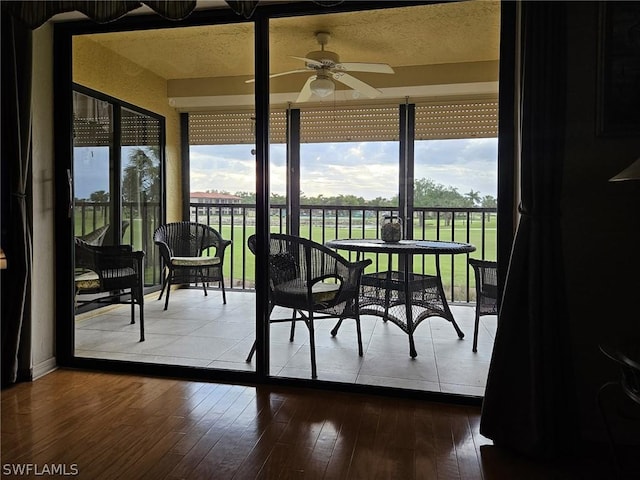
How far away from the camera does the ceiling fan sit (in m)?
3.29

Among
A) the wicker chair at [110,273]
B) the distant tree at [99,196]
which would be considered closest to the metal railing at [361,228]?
the wicker chair at [110,273]

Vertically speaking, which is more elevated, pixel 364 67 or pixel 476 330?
pixel 364 67

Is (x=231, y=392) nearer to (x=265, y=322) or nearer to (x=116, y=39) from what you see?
(x=265, y=322)

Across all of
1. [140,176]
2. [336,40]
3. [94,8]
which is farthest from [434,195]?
[140,176]

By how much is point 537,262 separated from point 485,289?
0.87 meters

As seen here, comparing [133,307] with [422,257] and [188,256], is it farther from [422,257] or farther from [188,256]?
[422,257]

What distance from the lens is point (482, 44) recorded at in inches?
108

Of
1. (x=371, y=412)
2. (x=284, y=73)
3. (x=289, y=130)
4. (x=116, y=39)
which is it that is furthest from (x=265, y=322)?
(x=116, y=39)

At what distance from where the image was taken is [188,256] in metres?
3.46

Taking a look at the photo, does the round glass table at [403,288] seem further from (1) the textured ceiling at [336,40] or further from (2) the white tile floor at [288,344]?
(1) the textured ceiling at [336,40]

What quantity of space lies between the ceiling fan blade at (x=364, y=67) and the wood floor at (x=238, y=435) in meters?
2.54

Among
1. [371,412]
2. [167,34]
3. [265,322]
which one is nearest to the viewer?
[371,412]

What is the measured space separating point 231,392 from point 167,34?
2.30 meters

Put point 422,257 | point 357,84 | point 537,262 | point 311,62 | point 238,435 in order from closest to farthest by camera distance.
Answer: point 537,262 < point 238,435 < point 422,257 < point 311,62 < point 357,84
